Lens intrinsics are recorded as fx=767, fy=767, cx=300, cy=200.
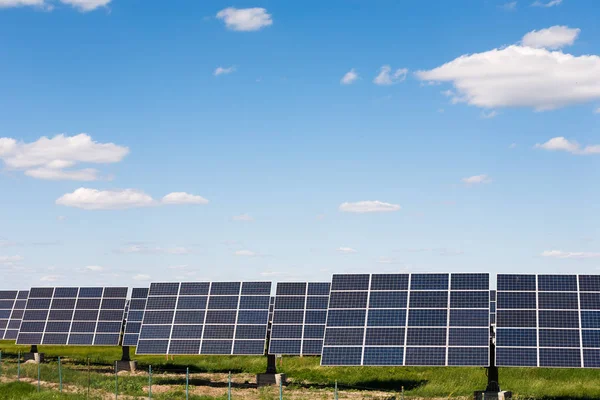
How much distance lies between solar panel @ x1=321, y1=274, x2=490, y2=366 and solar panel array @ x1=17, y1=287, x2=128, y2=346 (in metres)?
20.3

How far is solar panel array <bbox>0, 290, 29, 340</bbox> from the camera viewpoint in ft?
213

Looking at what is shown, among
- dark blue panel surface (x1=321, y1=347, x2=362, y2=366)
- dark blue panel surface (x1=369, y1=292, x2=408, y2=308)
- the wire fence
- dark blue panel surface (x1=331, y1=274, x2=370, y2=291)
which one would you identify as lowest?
the wire fence

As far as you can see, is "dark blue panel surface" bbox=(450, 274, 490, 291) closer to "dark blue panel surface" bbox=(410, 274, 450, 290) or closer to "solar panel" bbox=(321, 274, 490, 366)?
"solar panel" bbox=(321, 274, 490, 366)

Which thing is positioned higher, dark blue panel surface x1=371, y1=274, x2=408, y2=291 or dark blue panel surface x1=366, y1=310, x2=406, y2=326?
dark blue panel surface x1=371, y1=274, x2=408, y2=291

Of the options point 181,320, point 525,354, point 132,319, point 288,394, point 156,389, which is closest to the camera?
point 525,354

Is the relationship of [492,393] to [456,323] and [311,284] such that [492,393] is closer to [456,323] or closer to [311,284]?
[456,323]

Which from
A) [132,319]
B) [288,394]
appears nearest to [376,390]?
[288,394]

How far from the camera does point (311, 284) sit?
45.5 metres

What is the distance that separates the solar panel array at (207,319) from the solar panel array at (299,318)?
34.3 inches

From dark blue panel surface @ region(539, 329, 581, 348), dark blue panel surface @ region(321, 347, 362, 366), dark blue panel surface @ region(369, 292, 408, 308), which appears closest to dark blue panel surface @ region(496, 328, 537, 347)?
dark blue panel surface @ region(539, 329, 581, 348)

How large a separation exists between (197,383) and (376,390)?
10639 mm

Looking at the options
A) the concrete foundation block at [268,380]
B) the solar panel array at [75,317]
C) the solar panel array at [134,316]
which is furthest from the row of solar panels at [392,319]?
the solar panel array at [75,317]

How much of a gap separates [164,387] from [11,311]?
104ft

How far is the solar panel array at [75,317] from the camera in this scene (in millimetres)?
51688
